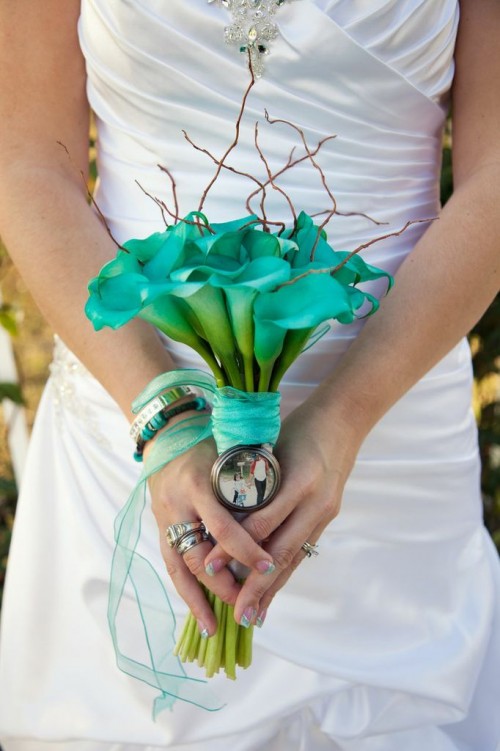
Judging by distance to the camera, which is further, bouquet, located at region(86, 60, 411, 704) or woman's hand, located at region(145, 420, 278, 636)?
woman's hand, located at region(145, 420, 278, 636)

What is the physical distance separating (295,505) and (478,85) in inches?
38.0

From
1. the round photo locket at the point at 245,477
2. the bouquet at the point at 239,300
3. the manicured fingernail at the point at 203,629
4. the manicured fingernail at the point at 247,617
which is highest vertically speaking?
the bouquet at the point at 239,300

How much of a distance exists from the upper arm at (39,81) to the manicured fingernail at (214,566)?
833mm

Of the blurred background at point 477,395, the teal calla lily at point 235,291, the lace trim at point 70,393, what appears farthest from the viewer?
the blurred background at point 477,395

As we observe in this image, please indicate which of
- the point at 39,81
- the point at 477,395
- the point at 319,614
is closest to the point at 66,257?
the point at 39,81

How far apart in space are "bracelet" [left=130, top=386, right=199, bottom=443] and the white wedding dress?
28 centimetres

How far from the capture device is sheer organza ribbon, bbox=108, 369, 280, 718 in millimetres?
1255

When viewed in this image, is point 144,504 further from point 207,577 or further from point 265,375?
point 265,375

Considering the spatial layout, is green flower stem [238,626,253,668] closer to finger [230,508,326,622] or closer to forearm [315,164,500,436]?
finger [230,508,326,622]

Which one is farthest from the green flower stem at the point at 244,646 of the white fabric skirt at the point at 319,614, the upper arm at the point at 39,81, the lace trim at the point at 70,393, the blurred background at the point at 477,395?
the blurred background at the point at 477,395

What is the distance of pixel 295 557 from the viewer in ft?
4.43

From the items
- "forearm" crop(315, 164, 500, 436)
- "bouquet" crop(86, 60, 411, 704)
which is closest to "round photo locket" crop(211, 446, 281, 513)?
"bouquet" crop(86, 60, 411, 704)

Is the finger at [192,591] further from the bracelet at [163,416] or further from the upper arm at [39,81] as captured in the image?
the upper arm at [39,81]

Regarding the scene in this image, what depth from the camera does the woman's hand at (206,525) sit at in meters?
1.26
